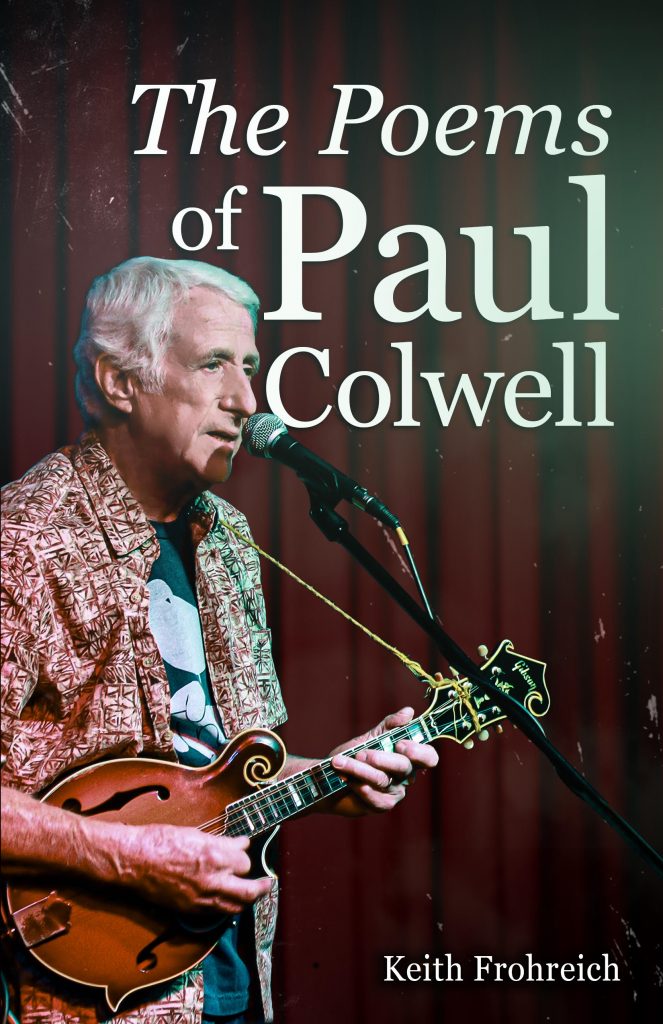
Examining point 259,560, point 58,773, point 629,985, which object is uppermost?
point 259,560

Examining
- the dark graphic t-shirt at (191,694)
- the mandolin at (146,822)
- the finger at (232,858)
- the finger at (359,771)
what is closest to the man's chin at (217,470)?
the dark graphic t-shirt at (191,694)

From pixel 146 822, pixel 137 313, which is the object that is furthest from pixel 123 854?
pixel 137 313

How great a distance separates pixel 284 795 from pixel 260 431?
2.48 ft

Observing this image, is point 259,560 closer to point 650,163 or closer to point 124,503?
point 124,503

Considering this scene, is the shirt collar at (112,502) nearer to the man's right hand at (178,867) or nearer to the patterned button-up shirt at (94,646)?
the patterned button-up shirt at (94,646)

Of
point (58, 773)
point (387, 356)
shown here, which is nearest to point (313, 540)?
point (387, 356)

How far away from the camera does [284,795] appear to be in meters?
1.71

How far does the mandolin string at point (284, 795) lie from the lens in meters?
1.69

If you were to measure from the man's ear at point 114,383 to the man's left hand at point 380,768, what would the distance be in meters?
0.86

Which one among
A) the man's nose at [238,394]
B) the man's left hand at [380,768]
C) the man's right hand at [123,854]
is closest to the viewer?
the man's right hand at [123,854]

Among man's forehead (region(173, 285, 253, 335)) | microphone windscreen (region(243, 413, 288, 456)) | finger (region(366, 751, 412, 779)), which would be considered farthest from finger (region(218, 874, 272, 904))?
man's forehead (region(173, 285, 253, 335))

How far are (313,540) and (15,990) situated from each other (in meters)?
1.06

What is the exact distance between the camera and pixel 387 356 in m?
1.86

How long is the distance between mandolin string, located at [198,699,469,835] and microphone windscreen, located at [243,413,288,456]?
2.14 feet
